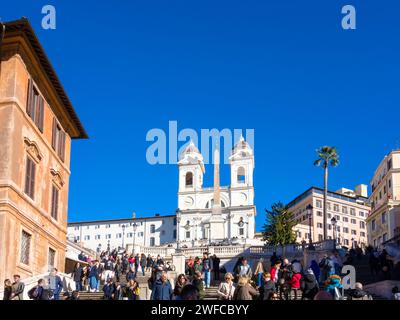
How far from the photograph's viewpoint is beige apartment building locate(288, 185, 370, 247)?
417 feet

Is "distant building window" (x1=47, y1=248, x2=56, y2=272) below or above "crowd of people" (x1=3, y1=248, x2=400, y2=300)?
above

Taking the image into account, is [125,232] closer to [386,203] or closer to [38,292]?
[386,203]

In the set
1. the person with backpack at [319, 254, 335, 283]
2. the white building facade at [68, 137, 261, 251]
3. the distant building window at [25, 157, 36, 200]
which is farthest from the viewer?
the white building facade at [68, 137, 261, 251]

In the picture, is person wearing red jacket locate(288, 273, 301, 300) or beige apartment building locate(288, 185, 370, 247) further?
beige apartment building locate(288, 185, 370, 247)

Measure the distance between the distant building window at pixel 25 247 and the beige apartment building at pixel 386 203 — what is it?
149 feet

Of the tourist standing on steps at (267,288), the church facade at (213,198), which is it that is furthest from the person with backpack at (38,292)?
the church facade at (213,198)

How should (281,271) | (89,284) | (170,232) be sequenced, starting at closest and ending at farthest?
1. (281,271)
2. (89,284)
3. (170,232)

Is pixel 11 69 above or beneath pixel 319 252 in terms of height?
above

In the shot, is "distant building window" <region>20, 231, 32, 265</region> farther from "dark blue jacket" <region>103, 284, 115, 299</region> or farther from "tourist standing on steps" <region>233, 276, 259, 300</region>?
"tourist standing on steps" <region>233, 276, 259, 300</region>

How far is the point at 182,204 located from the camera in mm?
132875

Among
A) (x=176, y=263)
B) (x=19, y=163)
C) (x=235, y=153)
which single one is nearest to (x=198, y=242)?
(x=235, y=153)

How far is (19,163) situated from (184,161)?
111942 millimetres

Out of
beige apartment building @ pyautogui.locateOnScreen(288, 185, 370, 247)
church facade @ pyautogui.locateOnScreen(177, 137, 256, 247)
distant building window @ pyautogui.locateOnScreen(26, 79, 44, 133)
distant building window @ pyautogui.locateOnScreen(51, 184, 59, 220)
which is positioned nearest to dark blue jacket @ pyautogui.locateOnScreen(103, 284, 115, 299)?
distant building window @ pyautogui.locateOnScreen(26, 79, 44, 133)

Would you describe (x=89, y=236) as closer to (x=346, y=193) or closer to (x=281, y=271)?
(x=346, y=193)
